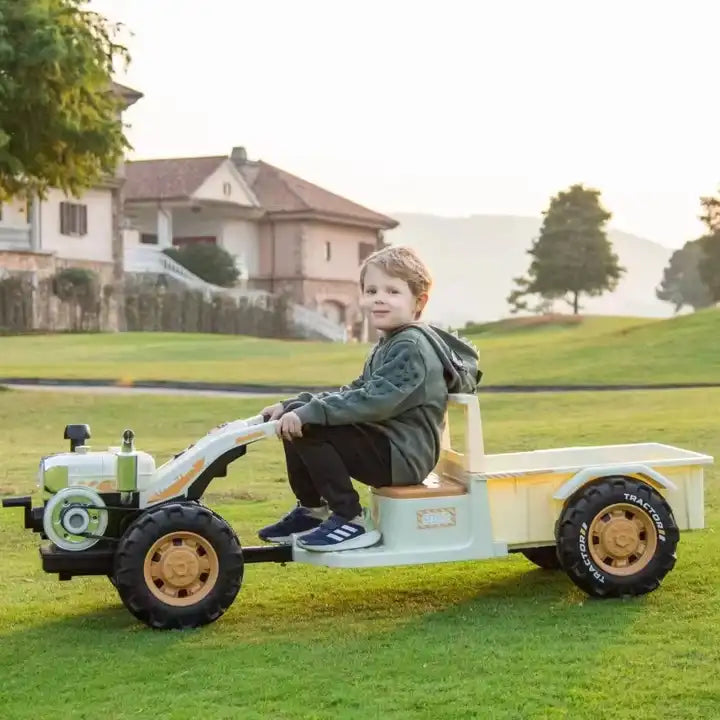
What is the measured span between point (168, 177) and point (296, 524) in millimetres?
53547

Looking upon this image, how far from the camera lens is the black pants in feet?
18.1

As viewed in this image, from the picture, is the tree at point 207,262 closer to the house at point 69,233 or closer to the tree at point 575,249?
the house at point 69,233

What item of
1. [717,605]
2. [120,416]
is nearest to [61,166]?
[120,416]

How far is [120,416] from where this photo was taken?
2041cm

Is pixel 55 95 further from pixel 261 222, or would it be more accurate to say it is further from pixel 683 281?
pixel 683 281

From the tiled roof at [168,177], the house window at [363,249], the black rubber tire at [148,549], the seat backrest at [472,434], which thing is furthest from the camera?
the house window at [363,249]

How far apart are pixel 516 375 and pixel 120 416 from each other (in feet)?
36.4

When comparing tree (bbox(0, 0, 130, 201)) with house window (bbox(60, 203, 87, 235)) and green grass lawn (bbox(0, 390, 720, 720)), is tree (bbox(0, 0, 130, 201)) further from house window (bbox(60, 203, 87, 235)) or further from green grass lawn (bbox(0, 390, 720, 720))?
house window (bbox(60, 203, 87, 235))

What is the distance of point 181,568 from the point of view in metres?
5.33

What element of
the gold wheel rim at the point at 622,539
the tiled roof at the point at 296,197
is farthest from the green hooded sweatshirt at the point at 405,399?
the tiled roof at the point at 296,197

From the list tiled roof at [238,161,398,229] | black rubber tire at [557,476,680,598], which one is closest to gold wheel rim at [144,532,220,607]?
black rubber tire at [557,476,680,598]

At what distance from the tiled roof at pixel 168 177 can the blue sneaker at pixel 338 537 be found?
51608mm

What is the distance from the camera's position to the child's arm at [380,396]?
17.8 feet

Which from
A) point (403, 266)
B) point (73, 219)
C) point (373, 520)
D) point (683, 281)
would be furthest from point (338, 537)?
point (683, 281)
